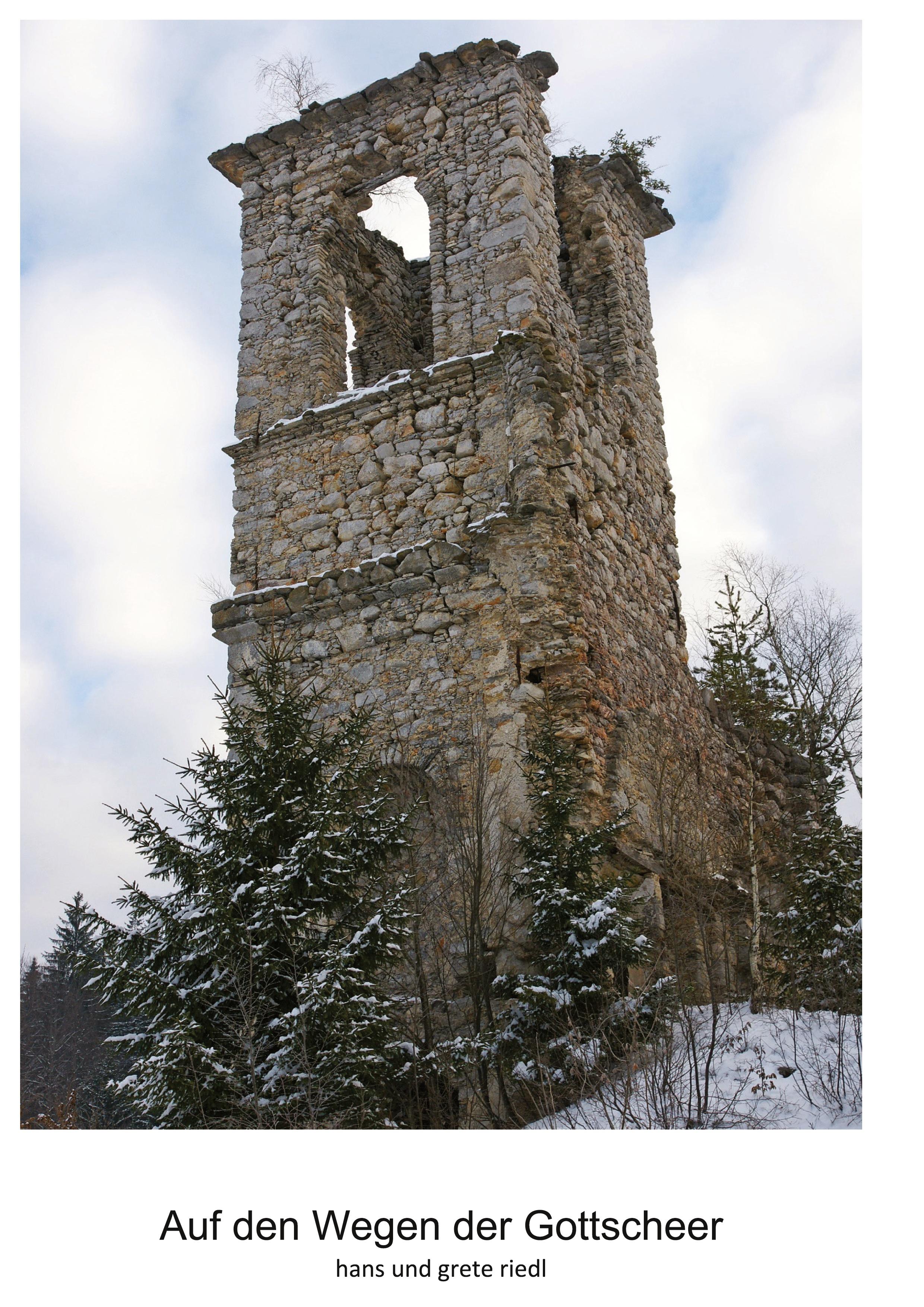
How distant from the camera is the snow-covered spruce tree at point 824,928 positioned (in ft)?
21.5

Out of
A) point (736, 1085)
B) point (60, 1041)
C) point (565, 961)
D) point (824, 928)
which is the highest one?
point (824, 928)

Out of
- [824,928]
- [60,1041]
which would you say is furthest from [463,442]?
[60,1041]

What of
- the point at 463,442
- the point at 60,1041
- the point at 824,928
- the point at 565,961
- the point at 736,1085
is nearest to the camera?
the point at 736,1085

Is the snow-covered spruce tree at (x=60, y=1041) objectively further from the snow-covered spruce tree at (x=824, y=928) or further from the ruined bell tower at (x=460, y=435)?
the snow-covered spruce tree at (x=824, y=928)

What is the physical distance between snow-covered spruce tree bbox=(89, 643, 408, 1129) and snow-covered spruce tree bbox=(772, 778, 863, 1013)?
247cm

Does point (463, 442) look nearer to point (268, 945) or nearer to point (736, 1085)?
point (268, 945)

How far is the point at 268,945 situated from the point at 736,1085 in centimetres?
251

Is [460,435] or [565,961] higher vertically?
[460,435]

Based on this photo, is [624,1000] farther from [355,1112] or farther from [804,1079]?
[355,1112]

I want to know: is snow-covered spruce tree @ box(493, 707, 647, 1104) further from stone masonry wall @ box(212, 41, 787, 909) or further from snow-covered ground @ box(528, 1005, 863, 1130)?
stone masonry wall @ box(212, 41, 787, 909)

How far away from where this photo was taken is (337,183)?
431 inches

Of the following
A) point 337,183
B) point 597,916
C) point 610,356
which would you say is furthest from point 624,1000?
point 337,183

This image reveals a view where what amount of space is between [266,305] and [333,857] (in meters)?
6.65

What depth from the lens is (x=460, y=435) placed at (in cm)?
919
